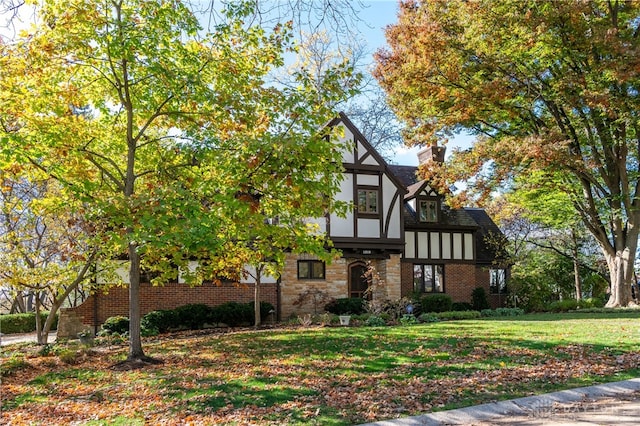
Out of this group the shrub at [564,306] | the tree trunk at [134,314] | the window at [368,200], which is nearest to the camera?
the tree trunk at [134,314]

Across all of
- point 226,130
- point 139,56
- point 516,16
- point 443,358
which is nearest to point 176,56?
point 139,56

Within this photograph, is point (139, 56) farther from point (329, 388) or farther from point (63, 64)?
point (329, 388)

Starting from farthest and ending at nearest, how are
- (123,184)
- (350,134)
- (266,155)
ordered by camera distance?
(350,134) → (123,184) → (266,155)

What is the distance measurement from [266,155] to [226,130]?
82.2 inches

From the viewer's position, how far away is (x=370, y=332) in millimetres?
13367

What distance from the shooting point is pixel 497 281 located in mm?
27234

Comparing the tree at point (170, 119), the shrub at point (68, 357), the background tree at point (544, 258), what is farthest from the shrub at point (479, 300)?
the shrub at point (68, 357)

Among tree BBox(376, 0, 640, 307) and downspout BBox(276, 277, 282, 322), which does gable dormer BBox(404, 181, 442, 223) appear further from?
downspout BBox(276, 277, 282, 322)

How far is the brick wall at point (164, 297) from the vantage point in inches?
707

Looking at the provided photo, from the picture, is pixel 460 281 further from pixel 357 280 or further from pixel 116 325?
pixel 116 325

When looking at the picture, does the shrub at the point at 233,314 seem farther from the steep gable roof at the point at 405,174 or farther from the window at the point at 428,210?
the steep gable roof at the point at 405,174

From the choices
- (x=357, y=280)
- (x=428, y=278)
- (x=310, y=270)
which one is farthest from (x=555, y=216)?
(x=310, y=270)

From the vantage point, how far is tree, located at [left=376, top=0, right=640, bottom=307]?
17609mm

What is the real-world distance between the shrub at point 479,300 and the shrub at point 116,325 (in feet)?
51.9
